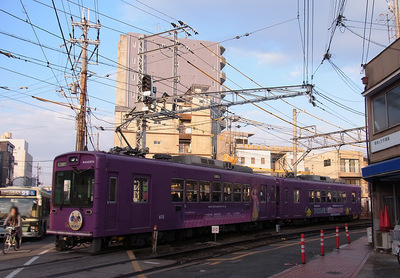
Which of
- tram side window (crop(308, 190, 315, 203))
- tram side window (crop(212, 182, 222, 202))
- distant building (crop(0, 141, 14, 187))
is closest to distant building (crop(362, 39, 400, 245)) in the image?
tram side window (crop(212, 182, 222, 202))

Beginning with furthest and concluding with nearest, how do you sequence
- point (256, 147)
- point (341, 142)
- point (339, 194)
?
point (256, 147) → point (341, 142) → point (339, 194)

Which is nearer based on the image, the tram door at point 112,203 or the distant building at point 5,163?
the tram door at point 112,203

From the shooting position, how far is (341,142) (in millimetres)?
32188

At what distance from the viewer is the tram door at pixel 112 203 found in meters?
11.4

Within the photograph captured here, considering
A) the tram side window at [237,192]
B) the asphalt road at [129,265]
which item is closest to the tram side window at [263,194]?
the tram side window at [237,192]

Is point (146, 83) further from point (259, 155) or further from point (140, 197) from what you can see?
point (259, 155)

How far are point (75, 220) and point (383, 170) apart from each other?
30.7ft

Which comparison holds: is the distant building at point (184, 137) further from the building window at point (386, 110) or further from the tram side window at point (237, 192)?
→ the building window at point (386, 110)

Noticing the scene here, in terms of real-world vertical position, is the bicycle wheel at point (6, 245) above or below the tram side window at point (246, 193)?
below

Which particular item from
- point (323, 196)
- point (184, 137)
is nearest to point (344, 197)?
point (323, 196)

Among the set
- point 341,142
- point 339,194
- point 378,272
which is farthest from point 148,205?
point 341,142

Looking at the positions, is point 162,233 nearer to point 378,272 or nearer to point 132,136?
point 378,272

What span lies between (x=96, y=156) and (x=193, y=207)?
5132 millimetres

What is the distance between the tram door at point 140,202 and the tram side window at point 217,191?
13.5 feet
